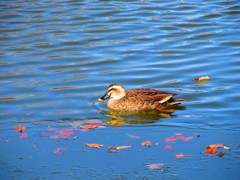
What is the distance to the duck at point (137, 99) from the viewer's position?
986cm

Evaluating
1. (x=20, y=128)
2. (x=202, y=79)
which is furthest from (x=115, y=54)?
(x=20, y=128)

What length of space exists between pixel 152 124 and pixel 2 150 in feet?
8.97

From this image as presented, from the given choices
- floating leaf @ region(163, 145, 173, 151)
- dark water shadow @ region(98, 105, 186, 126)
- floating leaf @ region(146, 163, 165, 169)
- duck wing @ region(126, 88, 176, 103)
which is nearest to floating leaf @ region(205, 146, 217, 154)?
floating leaf @ region(163, 145, 173, 151)

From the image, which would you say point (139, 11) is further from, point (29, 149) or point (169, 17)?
point (29, 149)

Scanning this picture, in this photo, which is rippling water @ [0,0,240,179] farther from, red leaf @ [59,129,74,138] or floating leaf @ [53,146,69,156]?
floating leaf @ [53,146,69,156]

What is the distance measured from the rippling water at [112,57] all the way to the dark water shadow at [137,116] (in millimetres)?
170

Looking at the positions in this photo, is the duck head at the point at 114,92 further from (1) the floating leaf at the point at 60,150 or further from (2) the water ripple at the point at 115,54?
(1) the floating leaf at the point at 60,150

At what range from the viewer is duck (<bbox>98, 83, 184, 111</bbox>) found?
9859 mm

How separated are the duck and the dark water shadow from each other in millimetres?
105

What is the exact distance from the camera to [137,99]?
9.95 metres

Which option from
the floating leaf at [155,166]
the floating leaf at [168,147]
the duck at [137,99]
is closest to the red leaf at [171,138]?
the floating leaf at [168,147]

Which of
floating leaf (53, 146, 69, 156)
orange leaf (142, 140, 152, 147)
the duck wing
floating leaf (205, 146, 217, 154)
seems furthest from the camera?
the duck wing

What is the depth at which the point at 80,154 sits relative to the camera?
24.4 feet

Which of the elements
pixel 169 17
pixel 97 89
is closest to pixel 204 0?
pixel 169 17
